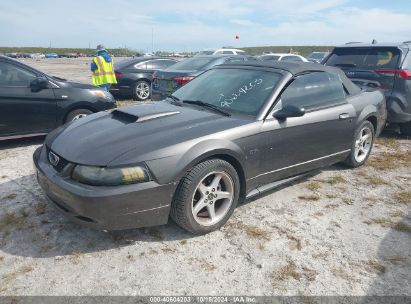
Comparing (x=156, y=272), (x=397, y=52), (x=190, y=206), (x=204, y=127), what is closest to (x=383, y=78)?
(x=397, y=52)

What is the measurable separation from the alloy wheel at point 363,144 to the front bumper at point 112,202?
3304 millimetres

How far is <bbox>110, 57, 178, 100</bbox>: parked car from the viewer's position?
1088 centimetres

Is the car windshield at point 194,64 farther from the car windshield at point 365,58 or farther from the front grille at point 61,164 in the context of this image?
the front grille at point 61,164

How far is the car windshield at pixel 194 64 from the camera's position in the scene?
352 inches

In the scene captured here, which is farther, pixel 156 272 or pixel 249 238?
pixel 249 238

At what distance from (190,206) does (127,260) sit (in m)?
0.69

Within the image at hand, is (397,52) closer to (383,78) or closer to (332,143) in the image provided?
(383,78)

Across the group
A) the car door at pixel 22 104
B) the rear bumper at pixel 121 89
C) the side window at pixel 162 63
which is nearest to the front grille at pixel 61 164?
the car door at pixel 22 104

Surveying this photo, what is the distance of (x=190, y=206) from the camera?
313cm

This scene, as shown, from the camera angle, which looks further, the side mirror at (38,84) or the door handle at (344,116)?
the side mirror at (38,84)

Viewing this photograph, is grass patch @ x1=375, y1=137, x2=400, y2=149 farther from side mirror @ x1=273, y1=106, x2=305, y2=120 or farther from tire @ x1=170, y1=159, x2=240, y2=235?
tire @ x1=170, y1=159, x2=240, y2=235

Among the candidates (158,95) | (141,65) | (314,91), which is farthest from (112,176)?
(141,65)

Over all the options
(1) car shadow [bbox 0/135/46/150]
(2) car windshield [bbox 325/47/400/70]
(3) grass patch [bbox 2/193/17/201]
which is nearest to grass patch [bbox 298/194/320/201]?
(3) grass patch [bbox 2/193/17/201]

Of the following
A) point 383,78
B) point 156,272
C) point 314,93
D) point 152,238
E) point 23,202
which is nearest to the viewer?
point 156,272
